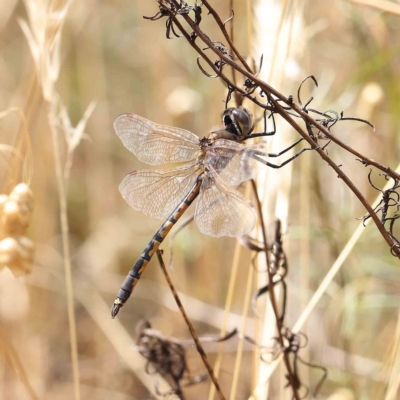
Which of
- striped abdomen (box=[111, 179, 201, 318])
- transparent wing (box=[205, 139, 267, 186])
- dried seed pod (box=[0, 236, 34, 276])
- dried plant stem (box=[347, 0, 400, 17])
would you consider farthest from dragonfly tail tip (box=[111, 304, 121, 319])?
dried plant stem (box=[347, 0, 400, 17])

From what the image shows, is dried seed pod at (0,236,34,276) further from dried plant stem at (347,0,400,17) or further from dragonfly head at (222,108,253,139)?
dried plant stem at (347,0,400,17)

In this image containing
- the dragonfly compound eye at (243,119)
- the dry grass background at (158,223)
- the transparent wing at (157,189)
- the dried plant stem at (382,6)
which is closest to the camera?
the dried plant stem at (382,6)

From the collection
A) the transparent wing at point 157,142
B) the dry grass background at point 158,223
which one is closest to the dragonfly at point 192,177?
Answer: the transparent wing at point 157,142

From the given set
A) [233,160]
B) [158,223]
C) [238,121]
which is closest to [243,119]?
[238,121]

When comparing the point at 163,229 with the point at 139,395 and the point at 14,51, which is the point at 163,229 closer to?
the point at 139,395

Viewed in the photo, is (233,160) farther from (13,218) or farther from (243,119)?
(13,218)

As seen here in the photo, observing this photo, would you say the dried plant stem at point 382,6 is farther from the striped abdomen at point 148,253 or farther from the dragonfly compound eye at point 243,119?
the striped abdomen at point 148,253

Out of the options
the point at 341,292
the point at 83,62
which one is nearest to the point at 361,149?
the point at 341,292
